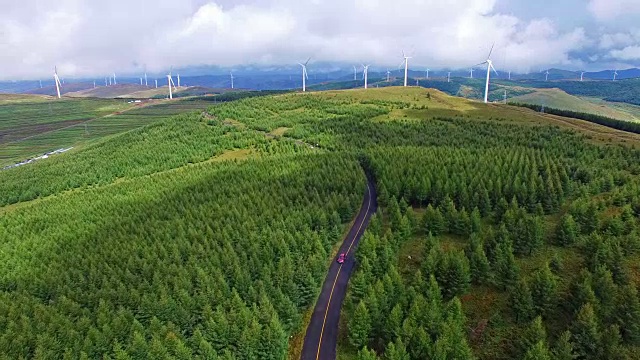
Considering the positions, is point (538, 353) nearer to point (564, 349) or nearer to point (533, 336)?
point (564, 349)

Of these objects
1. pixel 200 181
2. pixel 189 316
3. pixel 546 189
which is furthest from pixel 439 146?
pixel 189 316

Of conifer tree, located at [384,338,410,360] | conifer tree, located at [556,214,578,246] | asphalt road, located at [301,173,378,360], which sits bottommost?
asphalt road, located at [301,173,378,360]

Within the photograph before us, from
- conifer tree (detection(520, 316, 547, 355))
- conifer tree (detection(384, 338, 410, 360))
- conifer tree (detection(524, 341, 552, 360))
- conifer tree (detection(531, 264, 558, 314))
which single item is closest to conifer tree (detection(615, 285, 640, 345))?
conifer tree (detection(531, 264, 558, 314))

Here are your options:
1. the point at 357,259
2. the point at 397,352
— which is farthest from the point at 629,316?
the point at 357,259

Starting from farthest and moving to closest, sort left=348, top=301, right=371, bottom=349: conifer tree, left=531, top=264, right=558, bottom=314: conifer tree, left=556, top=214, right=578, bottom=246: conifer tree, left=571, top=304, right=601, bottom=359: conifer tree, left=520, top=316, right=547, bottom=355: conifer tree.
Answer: left=556, top=214, right=578, bottom=246: conifer tree
left=348, top=301, right=371, bottom=349: conifer tree
left=531, top=264, right=558, bottom=314: conifer tree
left=520, top=316, right=547, bottom=355: conifer tree
left=571, top=304, right=601, bottom=359: conifer tree

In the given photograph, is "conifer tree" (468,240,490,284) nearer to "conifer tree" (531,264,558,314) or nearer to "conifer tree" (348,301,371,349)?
"conifer tree" (531,264,558,314)

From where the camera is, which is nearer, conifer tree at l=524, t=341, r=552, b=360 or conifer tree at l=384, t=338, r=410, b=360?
conifer tree at l=524, t=341, r=552, b=360

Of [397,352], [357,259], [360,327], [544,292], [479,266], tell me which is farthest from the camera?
[357,259]
